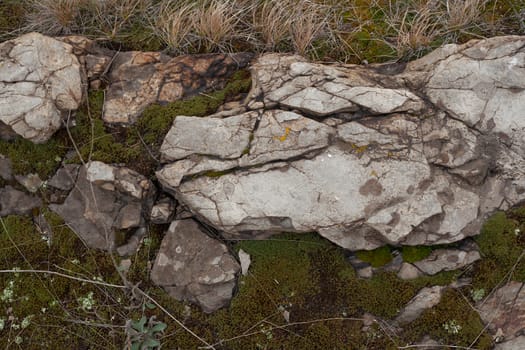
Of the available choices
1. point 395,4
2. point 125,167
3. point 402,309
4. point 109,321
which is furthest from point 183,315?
point 395,4

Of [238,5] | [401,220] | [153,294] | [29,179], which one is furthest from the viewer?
[238,5]

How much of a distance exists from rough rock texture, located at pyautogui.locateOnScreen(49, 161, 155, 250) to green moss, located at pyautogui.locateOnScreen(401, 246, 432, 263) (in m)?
2.90

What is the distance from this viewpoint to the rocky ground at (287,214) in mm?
4676

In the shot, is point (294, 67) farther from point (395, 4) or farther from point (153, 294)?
point (153, 294)

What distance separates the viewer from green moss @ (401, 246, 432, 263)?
4801mm

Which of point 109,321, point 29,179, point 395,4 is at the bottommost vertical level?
point 109,321

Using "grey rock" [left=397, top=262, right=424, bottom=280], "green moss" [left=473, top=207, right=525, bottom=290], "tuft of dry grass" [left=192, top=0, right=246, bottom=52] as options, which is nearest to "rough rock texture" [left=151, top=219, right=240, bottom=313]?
"grey rock" [left=397, top=262, right=424, bottom=280]

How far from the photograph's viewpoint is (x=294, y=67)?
16.8 feet

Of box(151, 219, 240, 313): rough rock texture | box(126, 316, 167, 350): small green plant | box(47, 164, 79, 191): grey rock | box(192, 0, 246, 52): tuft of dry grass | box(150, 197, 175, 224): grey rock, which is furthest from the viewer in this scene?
box(192, 0, 246, 52): tuft of dry grass

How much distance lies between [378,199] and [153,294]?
2.65 m

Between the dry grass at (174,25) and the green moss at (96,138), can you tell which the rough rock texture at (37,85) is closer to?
the green moss at (96,138)

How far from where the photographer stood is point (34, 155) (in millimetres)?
5285

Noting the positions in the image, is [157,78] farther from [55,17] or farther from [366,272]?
[366,272]

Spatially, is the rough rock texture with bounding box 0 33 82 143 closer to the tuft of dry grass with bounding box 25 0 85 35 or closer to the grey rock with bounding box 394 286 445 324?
the tuft of dry grass with bounding box 25 0 85 35
